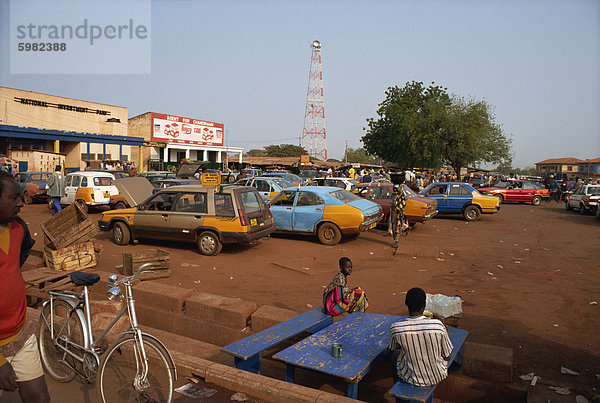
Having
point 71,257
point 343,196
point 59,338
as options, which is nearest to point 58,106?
point 71,257

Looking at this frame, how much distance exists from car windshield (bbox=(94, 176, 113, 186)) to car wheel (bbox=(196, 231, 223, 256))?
9141 mm

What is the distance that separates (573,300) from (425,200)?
24.9 ft

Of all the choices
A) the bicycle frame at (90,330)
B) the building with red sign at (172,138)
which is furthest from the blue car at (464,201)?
the building with red sign at (172,138)

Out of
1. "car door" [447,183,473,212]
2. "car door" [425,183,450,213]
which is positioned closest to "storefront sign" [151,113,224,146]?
"car door" [425,183,450,213]

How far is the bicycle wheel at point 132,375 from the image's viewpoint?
3.35 m

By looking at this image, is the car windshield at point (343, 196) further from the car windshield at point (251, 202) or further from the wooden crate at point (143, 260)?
the wooden crate at point (143, 260)

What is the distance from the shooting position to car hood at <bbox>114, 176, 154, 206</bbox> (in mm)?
12477

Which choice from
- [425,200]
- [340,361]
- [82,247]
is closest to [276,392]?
[340,361]

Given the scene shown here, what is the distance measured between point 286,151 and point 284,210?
77.9m

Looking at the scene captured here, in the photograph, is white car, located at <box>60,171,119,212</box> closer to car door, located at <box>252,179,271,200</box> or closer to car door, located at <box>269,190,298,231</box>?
car door, located at <box>252,179,271,200</box>

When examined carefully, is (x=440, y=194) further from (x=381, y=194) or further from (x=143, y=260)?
(x=143, y=260)

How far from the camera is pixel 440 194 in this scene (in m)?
17.9

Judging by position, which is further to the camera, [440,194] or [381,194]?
[440,194]

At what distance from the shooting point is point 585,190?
21359mm
